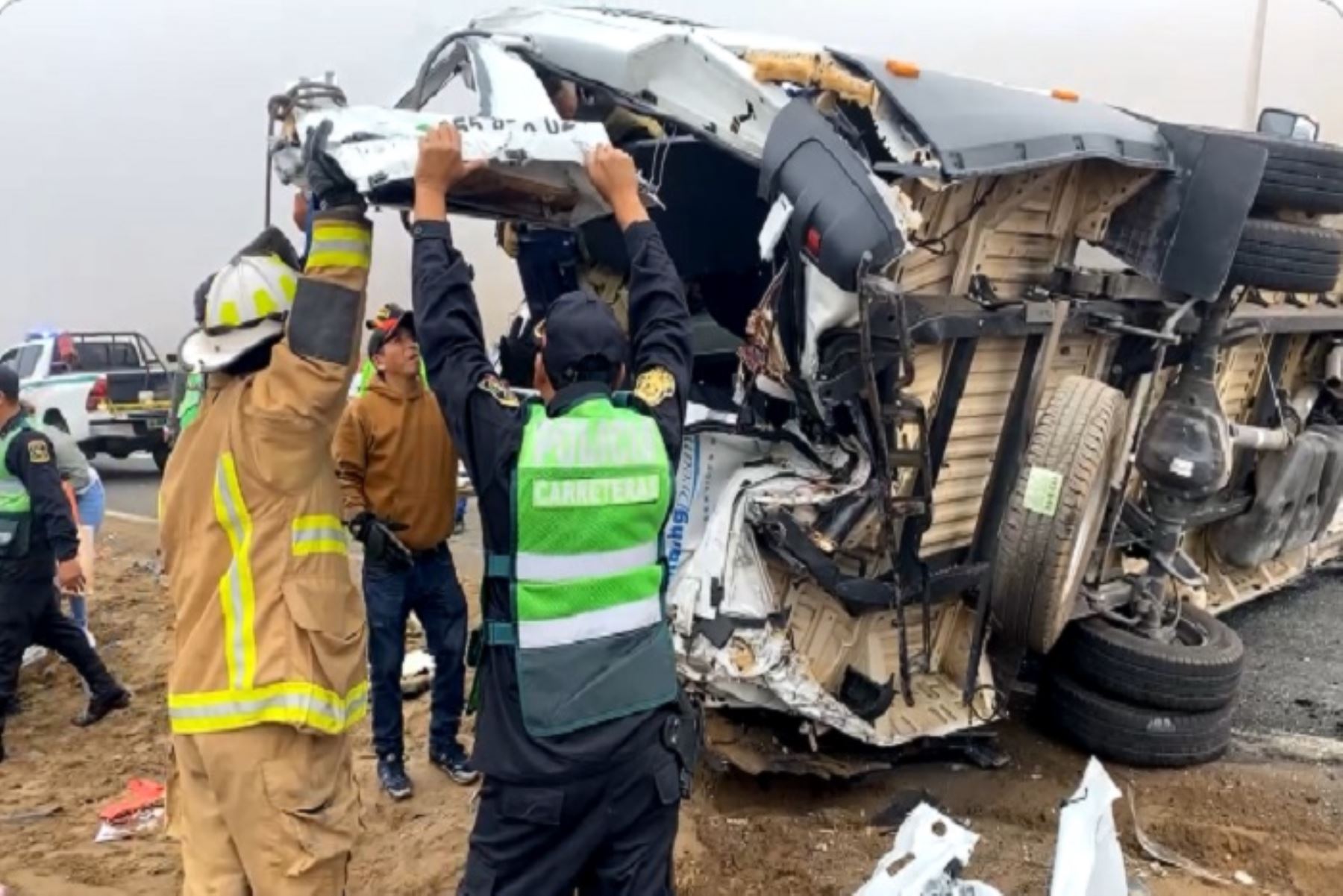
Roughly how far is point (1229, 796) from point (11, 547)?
4.78 m

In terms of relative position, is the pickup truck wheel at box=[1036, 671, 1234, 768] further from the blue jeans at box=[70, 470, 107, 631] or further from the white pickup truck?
the white pickup truck

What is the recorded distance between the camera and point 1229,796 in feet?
14.0

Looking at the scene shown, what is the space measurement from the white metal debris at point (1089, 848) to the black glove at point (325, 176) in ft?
6.90

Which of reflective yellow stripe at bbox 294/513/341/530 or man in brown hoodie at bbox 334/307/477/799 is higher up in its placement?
reflective yellow stripe at bbox 294/513/341/530

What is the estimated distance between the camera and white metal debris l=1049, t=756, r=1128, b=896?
9.12 feet

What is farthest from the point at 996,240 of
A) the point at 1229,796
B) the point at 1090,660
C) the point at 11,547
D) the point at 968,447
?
the point at 11,547

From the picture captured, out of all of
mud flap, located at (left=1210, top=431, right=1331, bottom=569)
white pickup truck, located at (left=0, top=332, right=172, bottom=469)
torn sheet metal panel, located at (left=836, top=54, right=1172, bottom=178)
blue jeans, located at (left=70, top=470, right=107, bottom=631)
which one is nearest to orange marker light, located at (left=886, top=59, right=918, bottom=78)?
torn sheet metal panel, located at (left=836, top=54, right=1172, bottom=178)

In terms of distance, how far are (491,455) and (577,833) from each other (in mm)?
752

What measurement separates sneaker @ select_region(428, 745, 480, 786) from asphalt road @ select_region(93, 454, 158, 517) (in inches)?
301

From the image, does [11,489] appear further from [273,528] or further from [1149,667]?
[1149,667]

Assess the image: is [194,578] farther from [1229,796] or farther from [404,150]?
[1229,796]

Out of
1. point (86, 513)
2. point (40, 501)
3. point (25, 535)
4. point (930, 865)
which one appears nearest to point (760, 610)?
point (930, 865)

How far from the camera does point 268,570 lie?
2527 millimetres

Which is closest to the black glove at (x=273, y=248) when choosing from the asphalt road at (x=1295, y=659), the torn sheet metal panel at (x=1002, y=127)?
the torn sheet metal panel at (x=1002, y=127)
